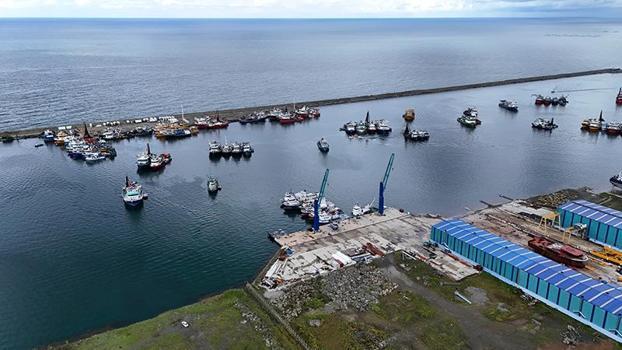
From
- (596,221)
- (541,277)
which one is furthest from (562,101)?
(541,277)

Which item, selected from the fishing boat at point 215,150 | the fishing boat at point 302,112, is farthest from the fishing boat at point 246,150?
the fishing boat at point 302,112

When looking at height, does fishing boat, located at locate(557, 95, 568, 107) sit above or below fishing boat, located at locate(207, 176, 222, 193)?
above

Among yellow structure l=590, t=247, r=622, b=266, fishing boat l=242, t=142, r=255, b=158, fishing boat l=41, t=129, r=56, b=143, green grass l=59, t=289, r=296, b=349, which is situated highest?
fishing boat l=41, t=129, r=56, b=143

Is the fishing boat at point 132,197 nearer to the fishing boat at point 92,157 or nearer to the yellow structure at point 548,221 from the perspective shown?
the fishing boat at point 92,157

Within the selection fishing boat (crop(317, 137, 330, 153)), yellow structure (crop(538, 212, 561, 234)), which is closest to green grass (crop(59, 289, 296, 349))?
yellow structure (crop(538, 212, 561, 234))

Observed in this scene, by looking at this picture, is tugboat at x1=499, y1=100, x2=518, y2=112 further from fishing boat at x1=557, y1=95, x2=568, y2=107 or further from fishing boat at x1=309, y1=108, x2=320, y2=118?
fishing boat at x1=309, y1=108, x2=320, y2=118

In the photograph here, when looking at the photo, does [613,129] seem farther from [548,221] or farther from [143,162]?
[143,162]
